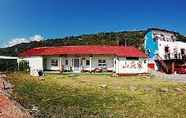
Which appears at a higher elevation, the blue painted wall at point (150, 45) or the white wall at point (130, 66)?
the blue painted wall at point (150, 45)

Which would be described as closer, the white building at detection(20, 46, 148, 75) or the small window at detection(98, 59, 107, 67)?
the white building at detection(20, 46, 148, 75)

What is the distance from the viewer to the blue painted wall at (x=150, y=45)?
6500cm

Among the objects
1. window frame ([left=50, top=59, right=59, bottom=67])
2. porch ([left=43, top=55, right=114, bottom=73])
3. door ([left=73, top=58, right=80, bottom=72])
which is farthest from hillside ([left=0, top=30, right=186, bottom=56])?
door ([left=73, top=58, right=80, bottom=72])

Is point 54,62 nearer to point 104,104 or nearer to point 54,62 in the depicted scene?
point 54,62

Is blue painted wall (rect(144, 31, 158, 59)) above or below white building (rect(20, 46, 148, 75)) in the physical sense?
above

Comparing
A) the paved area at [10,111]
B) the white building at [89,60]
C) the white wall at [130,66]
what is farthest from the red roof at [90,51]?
the paved area at [10,111]

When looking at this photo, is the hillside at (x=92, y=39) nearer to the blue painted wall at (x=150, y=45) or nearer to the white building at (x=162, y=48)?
the white building at (x=162, y=48)

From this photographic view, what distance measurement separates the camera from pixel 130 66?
5503 cm

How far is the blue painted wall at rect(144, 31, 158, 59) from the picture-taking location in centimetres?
6500

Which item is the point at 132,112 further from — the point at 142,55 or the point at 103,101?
the point at 142,55

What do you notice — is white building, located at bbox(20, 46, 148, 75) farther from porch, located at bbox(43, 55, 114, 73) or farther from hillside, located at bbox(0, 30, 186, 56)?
hillside, located at bbox(0, 30, 186, 56)

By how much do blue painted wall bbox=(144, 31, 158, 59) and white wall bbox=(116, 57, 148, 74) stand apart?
878 centimetres

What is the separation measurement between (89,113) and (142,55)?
40.2 m

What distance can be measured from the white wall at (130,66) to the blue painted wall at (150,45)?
8.78 metres
